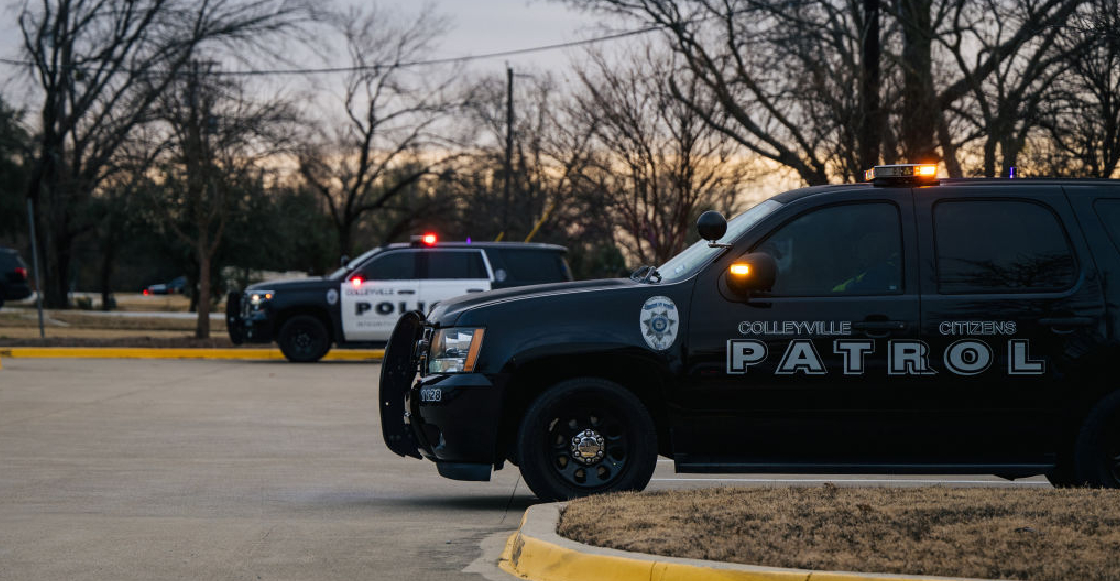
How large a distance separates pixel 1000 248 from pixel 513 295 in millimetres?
2846

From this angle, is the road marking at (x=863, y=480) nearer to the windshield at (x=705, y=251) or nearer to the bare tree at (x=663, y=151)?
the windshield at (x=705, y=251)

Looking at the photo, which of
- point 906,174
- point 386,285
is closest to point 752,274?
point 906,174

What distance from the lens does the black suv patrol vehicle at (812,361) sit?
7617 millimetres

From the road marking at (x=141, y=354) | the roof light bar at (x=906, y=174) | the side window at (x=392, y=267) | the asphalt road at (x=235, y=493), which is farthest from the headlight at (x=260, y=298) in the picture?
the roof light bar at (x=906, y=174)

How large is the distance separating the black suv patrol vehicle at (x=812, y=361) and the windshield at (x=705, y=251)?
0.05 meters

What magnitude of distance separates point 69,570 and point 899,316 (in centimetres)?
456

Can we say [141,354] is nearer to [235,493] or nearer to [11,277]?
[11,277]

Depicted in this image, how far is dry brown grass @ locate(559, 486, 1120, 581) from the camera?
546 cm

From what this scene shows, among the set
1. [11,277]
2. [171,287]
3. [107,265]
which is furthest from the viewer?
[171,287]

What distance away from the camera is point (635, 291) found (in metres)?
7.72

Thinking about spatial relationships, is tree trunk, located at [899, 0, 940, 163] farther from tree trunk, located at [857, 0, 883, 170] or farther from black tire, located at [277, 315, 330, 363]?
black tire, located at [277, 315, 330, 363]

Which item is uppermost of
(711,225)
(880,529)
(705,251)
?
(711,225)

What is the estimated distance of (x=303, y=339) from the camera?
71.5 ft

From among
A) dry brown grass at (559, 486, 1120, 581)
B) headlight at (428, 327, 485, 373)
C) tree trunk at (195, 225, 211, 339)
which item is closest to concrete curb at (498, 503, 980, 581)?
dry brown grass at (559, 486, 1120, 581)
